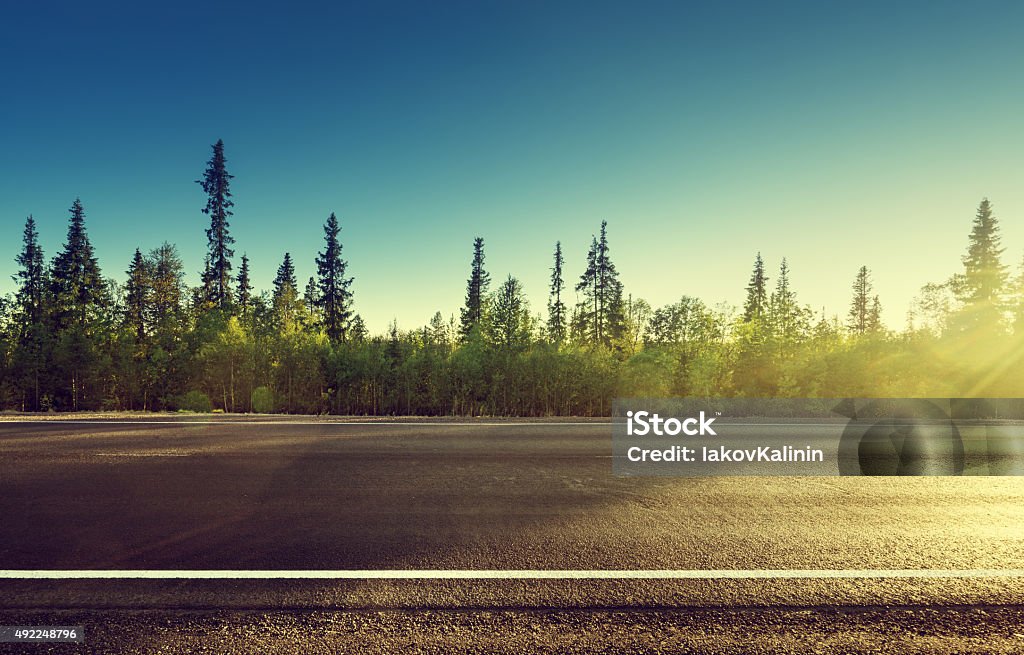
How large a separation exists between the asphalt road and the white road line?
7cm

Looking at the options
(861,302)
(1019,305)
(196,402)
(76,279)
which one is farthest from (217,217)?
(861,302)

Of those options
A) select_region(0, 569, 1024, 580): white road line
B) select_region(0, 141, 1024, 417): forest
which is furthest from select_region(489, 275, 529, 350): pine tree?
select_region(0, 569, 1024, 580): white road line

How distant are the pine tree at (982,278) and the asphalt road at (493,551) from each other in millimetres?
33768

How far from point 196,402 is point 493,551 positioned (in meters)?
17.3

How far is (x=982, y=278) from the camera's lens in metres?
30.5

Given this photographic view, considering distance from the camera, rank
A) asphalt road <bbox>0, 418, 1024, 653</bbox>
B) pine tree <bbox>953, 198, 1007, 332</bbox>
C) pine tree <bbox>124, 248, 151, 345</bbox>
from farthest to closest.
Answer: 1. pine tree <bbox>124, 248, 151, 345</bbox>
2. pine tree <bbox>953, 198, 1007, 332</bbox>
3. asphalt road <bbox>0, 418, 1024, 653</bbox>

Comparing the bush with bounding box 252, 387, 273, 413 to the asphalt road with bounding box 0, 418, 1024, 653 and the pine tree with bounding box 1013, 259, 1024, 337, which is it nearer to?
the asphalt road with bounding box 0, 418, 1024, 653

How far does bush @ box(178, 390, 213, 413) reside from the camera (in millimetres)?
16359

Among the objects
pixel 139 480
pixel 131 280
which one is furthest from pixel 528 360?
pixel 131 280

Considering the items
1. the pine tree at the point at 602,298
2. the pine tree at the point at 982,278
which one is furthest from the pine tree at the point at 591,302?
the pine tree at the point at 982,278

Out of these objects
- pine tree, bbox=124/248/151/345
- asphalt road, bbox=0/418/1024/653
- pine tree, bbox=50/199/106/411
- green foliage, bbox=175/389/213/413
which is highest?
pine tree, bbox=124/248/151/345

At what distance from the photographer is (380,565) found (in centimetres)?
328

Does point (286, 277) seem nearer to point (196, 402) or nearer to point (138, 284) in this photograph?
point (138, 284)

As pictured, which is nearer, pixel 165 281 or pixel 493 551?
pixel 493 551
